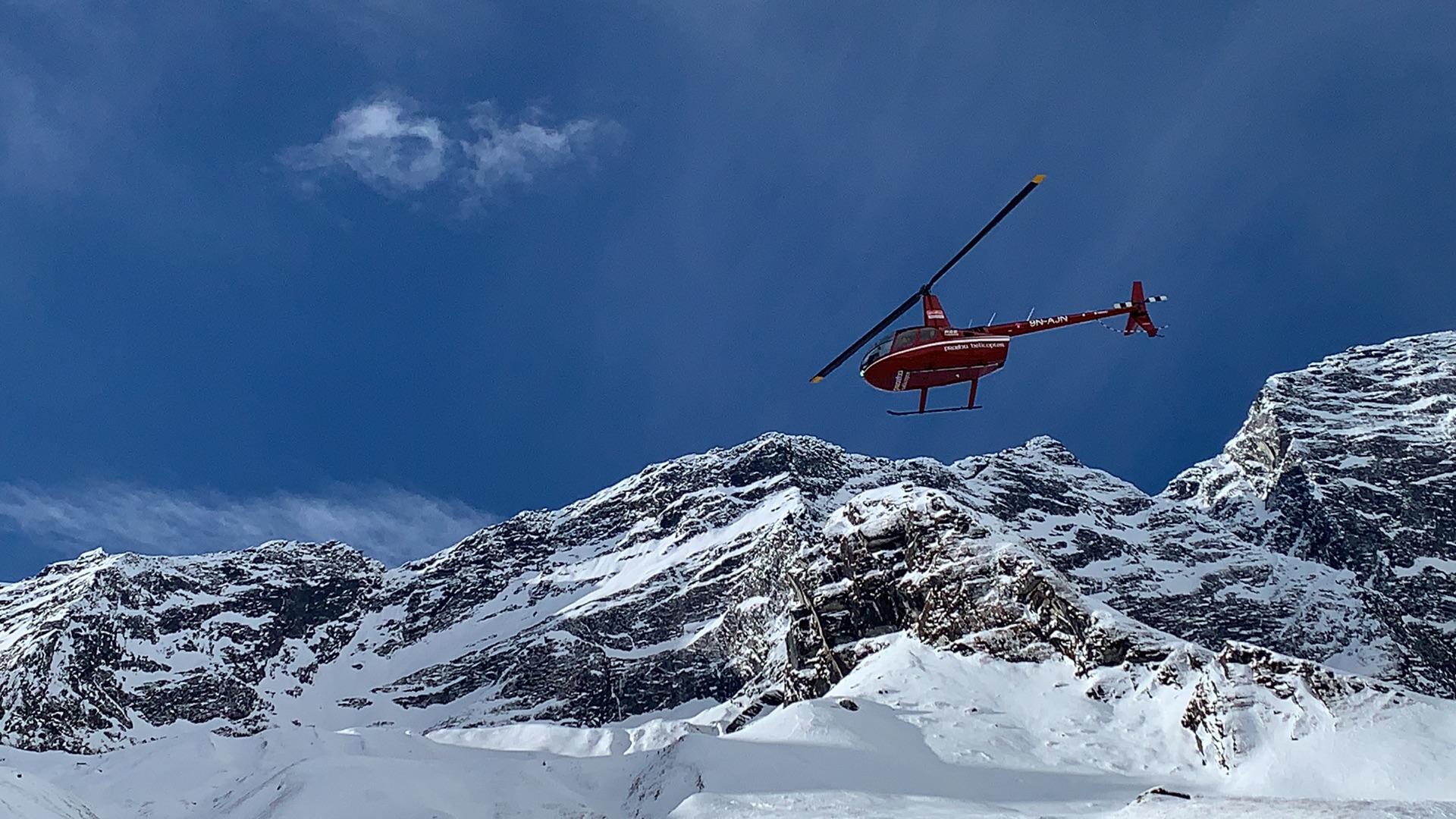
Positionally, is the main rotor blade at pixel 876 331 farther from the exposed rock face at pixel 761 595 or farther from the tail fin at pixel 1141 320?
the exposed rock face at pixel 761 595

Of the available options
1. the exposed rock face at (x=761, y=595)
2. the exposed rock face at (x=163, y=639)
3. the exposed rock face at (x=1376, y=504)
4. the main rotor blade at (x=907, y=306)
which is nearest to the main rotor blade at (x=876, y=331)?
the main rotor blade at (x=907, y=306)

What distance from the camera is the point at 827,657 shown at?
9025cm

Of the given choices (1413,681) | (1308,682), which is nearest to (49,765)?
(1308,682)

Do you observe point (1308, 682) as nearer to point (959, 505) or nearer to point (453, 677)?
point (959, 505)

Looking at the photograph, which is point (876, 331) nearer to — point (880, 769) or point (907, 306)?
point (907, 306)

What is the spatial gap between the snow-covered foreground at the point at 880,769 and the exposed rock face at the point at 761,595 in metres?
12.8

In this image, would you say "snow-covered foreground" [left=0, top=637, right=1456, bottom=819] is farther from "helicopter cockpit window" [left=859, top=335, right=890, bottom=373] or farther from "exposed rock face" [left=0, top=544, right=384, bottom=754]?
"exposed rock face" [left=0, top=544, right=384, bottom=754]

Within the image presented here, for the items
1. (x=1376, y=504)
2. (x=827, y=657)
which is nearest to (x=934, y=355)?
(x=827, y=657)

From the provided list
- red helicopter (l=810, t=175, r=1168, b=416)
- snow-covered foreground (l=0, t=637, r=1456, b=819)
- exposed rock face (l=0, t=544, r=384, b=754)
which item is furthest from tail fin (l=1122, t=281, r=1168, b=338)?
exposed rock face (l=0, t=544, r=384, b=754)

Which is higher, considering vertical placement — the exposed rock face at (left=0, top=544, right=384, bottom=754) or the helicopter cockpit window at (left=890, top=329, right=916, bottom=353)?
the exposed rock face at (left=0, top=544, right=384, bottom=754)

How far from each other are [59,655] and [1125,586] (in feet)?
488

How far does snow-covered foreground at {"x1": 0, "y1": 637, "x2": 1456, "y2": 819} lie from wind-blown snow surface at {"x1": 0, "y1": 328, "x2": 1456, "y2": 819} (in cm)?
25

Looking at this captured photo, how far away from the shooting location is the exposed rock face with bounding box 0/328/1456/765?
96438mm

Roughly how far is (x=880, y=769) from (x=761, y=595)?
89.3 meters
